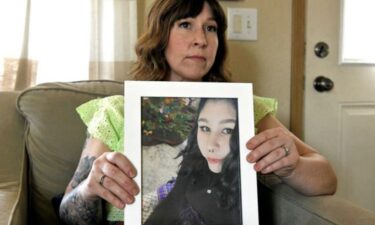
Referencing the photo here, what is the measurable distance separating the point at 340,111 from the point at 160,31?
3.27 feet

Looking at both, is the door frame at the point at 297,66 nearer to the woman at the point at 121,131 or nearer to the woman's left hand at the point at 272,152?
the woman at the point at 121,131

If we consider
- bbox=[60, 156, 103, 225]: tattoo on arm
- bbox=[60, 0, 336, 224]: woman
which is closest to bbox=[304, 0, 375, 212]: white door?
bbox=[60, 0, 336, 224]: woman

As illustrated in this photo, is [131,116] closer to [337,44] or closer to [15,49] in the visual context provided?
[15,49]

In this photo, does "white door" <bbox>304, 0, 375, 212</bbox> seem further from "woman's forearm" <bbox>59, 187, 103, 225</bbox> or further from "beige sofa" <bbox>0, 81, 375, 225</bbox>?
"woman's forearm" <bbox>59, 187, 103, 225</bbox>

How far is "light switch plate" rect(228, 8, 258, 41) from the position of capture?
1449 mm

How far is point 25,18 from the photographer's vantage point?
1.25 m

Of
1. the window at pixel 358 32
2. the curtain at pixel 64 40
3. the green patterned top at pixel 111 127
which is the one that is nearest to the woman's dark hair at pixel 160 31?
the green patterned top at pixel 111 127

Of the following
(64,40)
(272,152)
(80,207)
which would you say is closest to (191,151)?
(272,152)

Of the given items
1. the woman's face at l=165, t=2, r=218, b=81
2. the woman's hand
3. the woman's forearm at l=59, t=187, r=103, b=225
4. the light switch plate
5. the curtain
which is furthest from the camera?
the light switch plate

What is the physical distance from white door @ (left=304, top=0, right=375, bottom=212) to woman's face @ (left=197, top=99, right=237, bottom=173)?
3.17 ft

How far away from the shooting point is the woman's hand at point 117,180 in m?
0.63

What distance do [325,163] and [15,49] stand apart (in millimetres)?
1049

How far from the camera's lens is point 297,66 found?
154 centimetres

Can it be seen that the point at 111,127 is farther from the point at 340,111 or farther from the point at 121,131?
the point at 340,111
